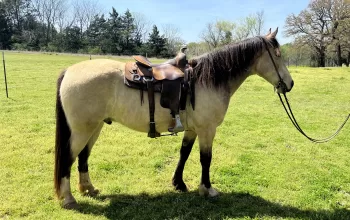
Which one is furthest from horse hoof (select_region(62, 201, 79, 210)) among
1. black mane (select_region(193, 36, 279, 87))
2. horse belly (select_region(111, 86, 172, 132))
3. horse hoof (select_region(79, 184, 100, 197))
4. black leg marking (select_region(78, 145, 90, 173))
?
black mane (select_region(193, 36, 279, 87))

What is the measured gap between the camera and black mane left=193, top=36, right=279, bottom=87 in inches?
142

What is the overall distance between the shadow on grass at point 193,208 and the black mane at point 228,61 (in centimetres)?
150

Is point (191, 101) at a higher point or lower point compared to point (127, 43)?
lower

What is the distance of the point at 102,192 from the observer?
3.85 meters

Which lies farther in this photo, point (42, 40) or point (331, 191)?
point (42, 40)

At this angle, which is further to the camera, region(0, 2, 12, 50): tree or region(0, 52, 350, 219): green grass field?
region(0, 2, 12, 50): tree

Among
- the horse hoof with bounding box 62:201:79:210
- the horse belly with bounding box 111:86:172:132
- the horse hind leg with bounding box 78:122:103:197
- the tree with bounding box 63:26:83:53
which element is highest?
the tree with bounding box 63:26:83:53

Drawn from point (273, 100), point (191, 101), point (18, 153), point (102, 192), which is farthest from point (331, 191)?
point (273, 100)

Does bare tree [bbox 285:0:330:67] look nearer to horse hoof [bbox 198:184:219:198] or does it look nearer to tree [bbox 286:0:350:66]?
tree [bbox 286:0:350:66]

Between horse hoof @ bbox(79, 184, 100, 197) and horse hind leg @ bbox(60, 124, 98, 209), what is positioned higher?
horse hind leg @ bbox(60, 124, 98, 209)

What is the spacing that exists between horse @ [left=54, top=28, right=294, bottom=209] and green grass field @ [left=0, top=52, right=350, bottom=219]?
0.34m

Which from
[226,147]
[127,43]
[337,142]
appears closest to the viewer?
[226,147]

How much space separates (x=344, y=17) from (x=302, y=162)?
3848 cm

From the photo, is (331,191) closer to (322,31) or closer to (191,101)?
(191,101)
